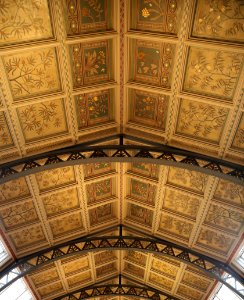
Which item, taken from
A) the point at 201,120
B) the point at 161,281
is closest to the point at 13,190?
the point at 201,120

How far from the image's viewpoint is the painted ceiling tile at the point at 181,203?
1349 cm

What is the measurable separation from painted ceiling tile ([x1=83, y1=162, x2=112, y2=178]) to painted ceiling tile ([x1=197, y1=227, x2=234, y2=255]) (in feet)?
15.8

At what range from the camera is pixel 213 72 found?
29.4ft

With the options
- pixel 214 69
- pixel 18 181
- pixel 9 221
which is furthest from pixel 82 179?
pixel 214 69

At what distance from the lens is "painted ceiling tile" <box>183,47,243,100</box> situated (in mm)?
8602

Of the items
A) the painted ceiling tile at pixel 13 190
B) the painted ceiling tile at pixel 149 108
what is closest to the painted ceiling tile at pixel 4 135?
the painted ceiling tile at pixel 13 190

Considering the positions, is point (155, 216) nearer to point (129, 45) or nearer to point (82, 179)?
point (82, 179)

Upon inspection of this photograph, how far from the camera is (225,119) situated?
9.89 metres

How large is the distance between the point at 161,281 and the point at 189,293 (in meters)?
1.68

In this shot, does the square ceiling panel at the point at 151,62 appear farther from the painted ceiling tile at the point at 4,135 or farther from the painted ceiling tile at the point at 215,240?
the painted ceiling tile at the point at 215,240

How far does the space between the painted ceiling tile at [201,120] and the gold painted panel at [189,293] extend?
38.4 ft

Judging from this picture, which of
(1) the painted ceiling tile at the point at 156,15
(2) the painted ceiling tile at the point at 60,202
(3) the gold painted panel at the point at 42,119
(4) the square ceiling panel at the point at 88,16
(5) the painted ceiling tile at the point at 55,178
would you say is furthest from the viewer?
(2) the painted ceiling tile at the point at 60,202

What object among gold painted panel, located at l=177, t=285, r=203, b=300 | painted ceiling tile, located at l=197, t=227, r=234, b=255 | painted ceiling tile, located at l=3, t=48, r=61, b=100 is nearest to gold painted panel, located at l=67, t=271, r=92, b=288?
gold painted panel, located at l=177, t=285, r=203, b=300

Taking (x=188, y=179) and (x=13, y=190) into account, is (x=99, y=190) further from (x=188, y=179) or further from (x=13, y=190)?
(x=188, y=179)
